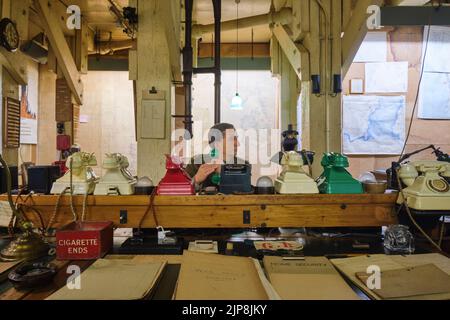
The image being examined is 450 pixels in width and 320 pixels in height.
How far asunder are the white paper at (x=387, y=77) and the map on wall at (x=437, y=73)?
0.27m

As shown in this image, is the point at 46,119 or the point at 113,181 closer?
the point at 113,181

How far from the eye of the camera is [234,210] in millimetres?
1563

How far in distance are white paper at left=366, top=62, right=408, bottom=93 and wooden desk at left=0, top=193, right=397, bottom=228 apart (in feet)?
11.5

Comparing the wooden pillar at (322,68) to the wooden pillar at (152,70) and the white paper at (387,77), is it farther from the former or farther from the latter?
the white paper at (387,77)

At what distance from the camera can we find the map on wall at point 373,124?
15.2 ft

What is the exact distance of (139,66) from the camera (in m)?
2.77

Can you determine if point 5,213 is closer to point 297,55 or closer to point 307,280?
point 307,280

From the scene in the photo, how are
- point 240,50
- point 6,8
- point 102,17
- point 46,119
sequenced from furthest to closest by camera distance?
point 240,50 → point 46,119 → point 102,17 → point 6,8

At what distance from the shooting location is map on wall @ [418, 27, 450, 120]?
461 centimetres

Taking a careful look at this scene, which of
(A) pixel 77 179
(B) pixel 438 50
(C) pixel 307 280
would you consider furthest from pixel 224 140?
(B) pixel 438 50

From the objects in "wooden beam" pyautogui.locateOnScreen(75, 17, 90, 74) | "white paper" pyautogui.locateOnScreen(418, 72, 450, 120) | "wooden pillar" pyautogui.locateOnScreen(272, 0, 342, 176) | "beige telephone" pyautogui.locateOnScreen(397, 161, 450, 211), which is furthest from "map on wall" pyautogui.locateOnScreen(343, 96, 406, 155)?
"wooden beam" pyautogui.locateOnScreen(75, 17, 90, 74)

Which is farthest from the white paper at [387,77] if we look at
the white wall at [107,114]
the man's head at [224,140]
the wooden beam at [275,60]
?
the white wall at [107,114]

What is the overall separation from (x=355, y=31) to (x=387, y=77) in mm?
2326

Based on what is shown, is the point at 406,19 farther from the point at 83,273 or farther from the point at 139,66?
the point at 83,273
